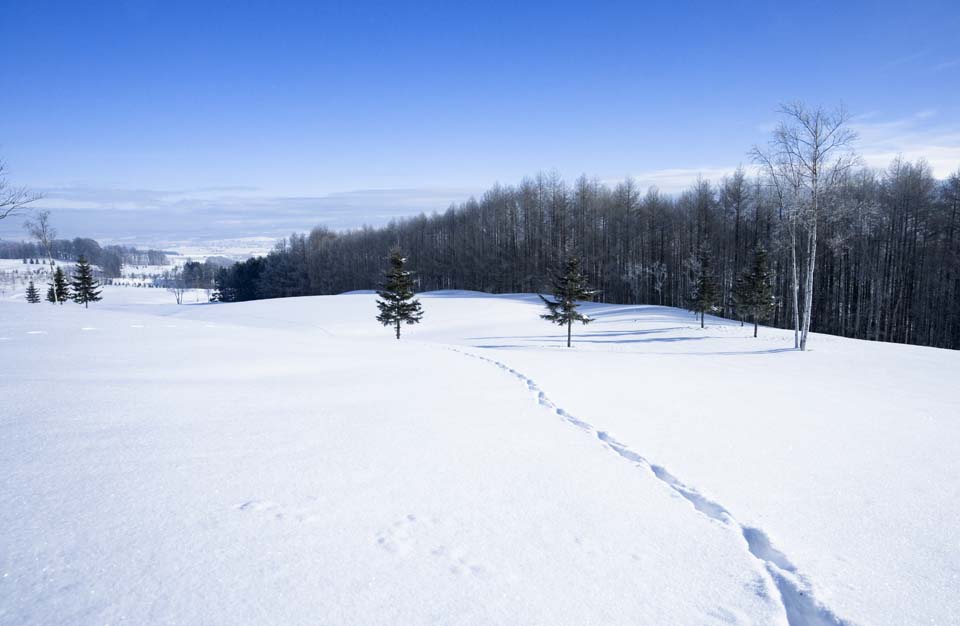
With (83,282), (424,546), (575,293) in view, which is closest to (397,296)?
(575,293)

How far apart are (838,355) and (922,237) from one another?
2769cm

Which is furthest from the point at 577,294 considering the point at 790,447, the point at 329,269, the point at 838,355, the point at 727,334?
the point at 329,269

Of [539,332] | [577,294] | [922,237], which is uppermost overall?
[922,237]

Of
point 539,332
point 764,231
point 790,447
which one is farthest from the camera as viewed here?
point 764,231

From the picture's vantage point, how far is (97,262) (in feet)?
528

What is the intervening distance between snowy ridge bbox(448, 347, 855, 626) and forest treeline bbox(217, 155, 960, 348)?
57.0 feet

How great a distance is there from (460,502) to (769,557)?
7.58 ft

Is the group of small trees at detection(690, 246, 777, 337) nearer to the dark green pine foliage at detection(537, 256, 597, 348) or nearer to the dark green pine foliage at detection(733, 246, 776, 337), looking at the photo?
the dark green pine foliage at detection(733, 246, 776, 337)

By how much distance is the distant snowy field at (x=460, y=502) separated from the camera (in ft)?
8.38

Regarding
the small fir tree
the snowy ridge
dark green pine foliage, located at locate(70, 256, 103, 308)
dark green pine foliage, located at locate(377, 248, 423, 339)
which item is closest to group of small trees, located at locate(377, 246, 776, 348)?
dark green pine foliage, located at locate(377, 248, 423, 339)

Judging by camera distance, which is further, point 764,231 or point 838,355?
point 764,231

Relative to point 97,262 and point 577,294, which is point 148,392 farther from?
point 97,262

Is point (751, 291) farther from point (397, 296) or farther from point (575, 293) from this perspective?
point (397, 296)

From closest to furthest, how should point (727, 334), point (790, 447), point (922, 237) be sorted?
point (790, 447), point (727, 334), point (922, 237)
